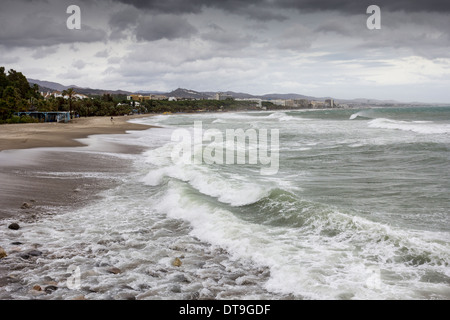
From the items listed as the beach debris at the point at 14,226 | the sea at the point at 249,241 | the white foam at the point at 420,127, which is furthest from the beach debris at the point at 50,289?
the white foam at the point at 420,127

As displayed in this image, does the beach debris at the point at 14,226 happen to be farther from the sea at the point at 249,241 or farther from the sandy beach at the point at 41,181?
the sandy beach at the point at 41,181

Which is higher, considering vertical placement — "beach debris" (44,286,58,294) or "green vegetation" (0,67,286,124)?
"green vegetation" (0,67,286,124)

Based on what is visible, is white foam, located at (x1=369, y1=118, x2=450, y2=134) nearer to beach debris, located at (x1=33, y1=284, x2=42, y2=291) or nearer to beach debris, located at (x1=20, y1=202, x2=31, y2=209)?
beach debris, located at (x1=20, y1=202, x2=31, y2=209)

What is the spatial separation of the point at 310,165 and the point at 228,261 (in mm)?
10668

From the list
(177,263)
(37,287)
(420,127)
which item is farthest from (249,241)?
(420,127)

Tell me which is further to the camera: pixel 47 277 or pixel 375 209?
pixel 375 209

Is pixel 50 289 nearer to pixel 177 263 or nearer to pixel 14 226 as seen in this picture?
pixel 177 263

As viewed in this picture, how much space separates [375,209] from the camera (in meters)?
8.59

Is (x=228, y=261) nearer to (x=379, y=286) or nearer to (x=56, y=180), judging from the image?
(x=379, y=286)

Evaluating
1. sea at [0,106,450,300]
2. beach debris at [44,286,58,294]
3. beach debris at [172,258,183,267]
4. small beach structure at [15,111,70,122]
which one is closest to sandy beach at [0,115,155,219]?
sea at [0,106,450,300]

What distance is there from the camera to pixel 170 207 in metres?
9.03
